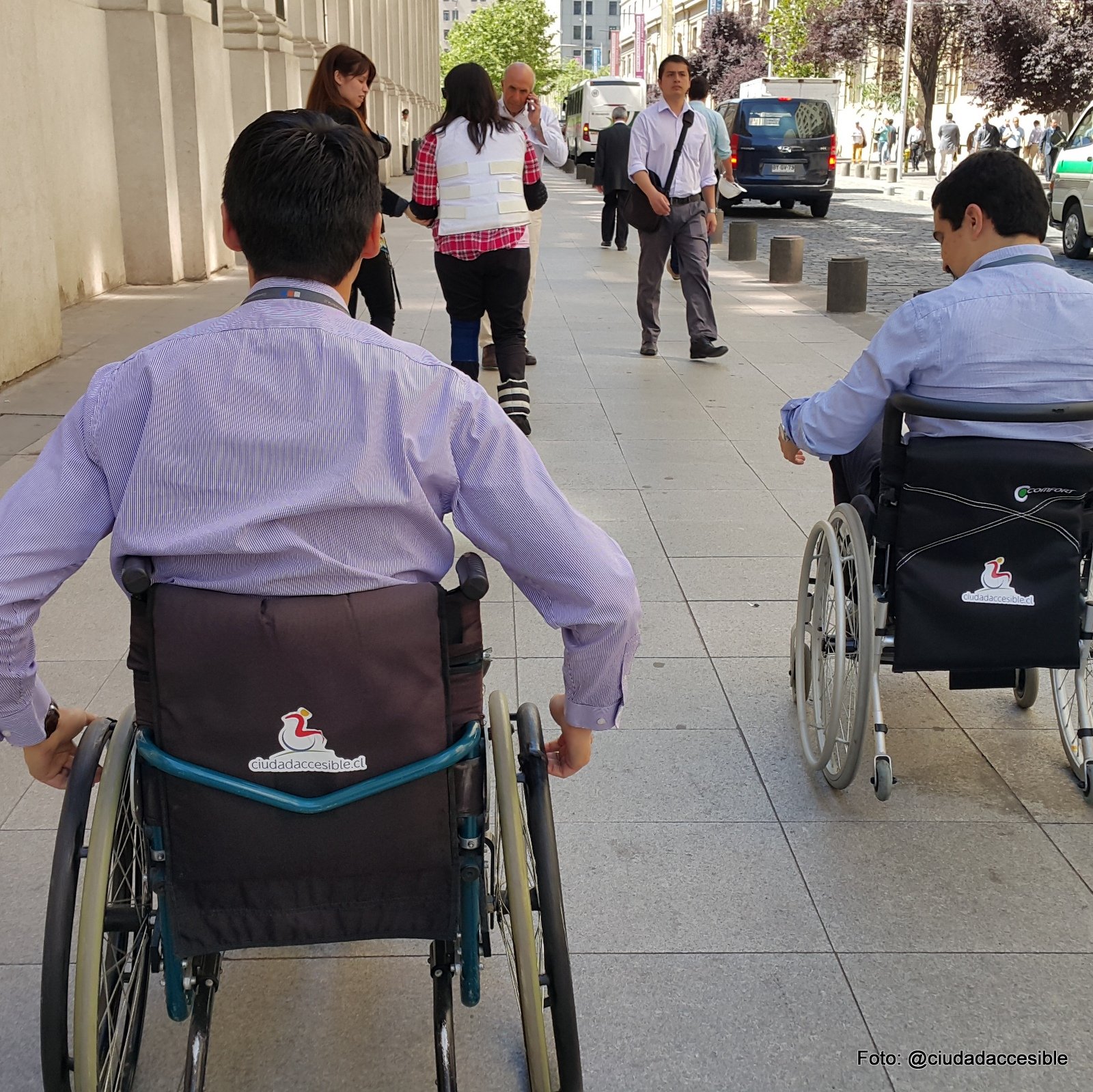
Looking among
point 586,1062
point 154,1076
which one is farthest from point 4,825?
point 586,1062

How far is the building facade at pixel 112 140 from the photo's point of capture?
849 cm

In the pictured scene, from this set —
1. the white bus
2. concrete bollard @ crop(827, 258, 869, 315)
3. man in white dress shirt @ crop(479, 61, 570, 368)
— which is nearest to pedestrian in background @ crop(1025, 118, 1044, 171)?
the white bus

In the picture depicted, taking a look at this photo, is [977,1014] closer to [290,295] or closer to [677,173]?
[290,295]

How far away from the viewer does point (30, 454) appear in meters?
6.81

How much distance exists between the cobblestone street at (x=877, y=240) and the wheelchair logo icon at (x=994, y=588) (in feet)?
23.4

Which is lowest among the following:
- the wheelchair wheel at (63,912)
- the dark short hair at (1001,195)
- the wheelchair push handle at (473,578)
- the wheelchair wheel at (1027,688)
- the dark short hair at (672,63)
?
the wheelchair wheel at (1027,688)

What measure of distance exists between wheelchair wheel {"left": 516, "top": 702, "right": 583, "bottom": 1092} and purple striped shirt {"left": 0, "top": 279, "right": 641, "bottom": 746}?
330mm

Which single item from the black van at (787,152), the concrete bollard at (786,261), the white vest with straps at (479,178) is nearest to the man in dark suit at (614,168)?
the concrete bollard at (786,261)

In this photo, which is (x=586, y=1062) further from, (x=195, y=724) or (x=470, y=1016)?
(x=195, y=724)

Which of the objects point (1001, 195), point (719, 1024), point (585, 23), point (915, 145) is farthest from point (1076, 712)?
point (585, 23)

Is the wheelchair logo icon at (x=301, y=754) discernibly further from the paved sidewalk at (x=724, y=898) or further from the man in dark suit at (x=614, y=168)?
the man in dark suit at (x=614, y=168)

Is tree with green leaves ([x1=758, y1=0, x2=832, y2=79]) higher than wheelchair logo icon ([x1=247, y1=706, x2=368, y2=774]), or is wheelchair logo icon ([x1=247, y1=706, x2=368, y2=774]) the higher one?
tree with green leaves ([x1=758, y1=0, x2=832, y2=79])

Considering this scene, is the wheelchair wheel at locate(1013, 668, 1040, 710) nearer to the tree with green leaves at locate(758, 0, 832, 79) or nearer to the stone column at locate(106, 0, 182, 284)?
the stone column at locate(106, 0, 182, 284)

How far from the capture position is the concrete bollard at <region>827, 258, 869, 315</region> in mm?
12016
